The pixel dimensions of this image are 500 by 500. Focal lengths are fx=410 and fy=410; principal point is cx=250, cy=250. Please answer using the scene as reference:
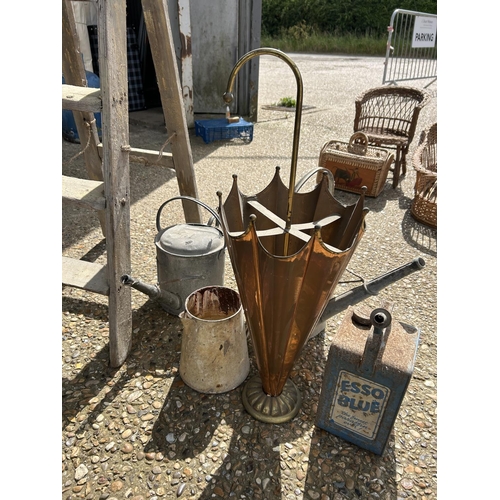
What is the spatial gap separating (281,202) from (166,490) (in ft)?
4.57

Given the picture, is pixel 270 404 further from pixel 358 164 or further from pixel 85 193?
pixel 358 164

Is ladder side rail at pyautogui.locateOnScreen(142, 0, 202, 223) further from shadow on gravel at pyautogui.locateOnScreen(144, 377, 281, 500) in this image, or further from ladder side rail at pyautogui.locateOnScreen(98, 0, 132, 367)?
shadow on gravel at pyautogui.locateOnScreen(144, 377, 281, 500)

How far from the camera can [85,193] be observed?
1860mm

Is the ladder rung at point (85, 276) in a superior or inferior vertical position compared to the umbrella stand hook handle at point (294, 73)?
inferior

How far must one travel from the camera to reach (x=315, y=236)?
1.37m

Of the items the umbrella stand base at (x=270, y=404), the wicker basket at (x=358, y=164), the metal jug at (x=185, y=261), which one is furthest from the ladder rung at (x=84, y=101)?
the wicker basket at (x=358, y=164)

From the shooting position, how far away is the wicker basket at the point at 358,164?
426 cm

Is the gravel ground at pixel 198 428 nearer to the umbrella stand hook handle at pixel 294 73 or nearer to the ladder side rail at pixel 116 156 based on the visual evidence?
the ladder side rail at pixel 116 156

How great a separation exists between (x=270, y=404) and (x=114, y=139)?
1392 mm

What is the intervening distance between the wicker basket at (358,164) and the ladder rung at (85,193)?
2.81 metres

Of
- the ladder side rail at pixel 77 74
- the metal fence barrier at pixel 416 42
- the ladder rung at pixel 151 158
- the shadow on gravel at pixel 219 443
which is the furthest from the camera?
the metal fence barrier at pixel 416 42

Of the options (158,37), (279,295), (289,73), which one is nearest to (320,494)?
(279,295)

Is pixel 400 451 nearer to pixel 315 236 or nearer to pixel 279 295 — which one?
pixel 279 295

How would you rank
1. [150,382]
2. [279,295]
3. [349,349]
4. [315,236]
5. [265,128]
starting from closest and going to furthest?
[315,236] < [279,295] < [349,349] < [150,382] < [265,128]
